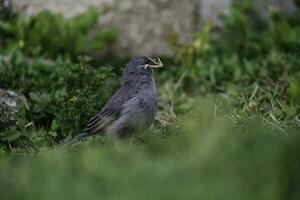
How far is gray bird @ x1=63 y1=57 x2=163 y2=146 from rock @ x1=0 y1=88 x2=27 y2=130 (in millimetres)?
871

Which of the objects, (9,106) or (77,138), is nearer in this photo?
(77,138)

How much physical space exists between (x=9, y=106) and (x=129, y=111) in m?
1.47

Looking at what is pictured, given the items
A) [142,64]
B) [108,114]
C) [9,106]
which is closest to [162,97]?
[142,64]

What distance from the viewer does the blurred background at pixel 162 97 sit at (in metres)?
3.87

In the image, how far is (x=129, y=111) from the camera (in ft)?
21.9

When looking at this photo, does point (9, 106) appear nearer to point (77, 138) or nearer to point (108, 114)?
point (77, 138)

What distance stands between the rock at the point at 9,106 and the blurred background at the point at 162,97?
11 mm

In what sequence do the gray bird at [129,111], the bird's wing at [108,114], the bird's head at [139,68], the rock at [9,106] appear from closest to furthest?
the gray bird at [129,111], the bird's wing at [108,114], the bird's head at [139,68], the rock at [9,106]

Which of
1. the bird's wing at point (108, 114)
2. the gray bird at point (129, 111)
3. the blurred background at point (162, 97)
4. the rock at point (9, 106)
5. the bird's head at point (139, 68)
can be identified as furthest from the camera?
the rock at point (9, 106)

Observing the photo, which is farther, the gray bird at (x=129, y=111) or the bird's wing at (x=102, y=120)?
the bird's wing at (x=102, y=120)

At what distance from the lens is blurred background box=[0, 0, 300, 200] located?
152 inches

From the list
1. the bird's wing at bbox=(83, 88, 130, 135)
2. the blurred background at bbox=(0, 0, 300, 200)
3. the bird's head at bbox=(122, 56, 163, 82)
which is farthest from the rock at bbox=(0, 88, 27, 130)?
the bird's head at bbox=(122, 56, 163, 82)

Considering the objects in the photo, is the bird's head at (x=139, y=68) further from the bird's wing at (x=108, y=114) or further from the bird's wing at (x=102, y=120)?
the bird's wing at (x=102, y=120)

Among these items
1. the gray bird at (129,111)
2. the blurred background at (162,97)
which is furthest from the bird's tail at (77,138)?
the blurred background at (162,97)
